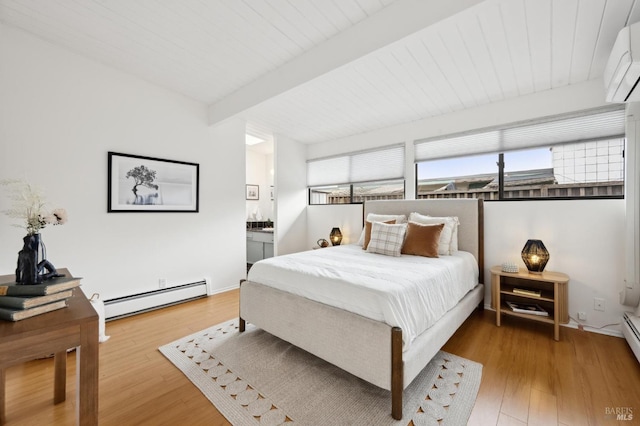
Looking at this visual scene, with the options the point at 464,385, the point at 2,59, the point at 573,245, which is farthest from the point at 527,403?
the point at 2,59

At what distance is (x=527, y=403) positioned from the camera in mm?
1585

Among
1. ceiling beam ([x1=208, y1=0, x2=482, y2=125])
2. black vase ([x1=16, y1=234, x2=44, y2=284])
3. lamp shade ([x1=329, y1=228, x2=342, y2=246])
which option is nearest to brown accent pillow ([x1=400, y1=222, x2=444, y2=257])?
lamp shade ([x1=329, y1=228, x2=342, y2=246])

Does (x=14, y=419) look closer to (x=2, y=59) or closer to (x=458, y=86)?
(x=2, y=59)

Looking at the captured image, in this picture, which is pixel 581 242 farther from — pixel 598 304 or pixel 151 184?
pixel 151 184

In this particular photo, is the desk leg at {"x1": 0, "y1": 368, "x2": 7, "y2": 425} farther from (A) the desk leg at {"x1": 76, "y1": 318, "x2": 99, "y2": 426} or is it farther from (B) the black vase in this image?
(A) the desk leg at {"x1": 76, "y1": 318, "x2": 99, "y2": 426}

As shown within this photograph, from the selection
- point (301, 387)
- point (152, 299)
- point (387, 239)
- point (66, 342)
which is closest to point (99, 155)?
point (152, 299)

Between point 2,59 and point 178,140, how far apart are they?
1445 millimetres

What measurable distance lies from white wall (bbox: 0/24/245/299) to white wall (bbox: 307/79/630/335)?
343 centimetres

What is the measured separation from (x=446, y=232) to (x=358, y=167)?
1.98 meters

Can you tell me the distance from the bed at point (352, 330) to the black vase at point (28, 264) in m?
1.38

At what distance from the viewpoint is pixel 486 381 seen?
5.88 feet

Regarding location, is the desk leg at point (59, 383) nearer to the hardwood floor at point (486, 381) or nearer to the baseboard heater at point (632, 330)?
the hardwood floor at point (486, 381)

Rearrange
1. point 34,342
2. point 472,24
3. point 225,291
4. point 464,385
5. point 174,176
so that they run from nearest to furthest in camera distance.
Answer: point 34,342
point 464,385
point 472,24
point 174,176
point 225,291

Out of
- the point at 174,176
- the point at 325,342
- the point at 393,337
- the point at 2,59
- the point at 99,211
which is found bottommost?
the point at 325,342
